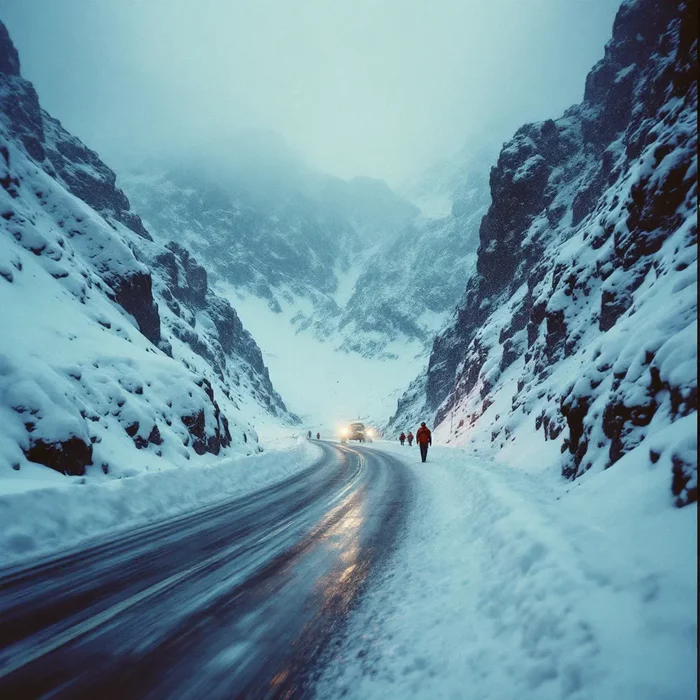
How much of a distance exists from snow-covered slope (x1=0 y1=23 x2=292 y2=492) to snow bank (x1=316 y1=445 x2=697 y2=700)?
865 centimetres

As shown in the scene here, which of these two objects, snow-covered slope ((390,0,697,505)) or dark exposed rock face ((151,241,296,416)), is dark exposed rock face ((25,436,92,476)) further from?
dark exposed rock face ((151,241,296,416))

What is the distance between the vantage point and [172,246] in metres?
78.9

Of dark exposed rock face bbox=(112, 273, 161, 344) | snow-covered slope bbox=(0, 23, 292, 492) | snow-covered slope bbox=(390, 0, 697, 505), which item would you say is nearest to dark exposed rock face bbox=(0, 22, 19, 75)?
snow-covered slope bbox=(0, 23, 292, 492)

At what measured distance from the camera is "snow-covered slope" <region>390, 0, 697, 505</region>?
5625 millimetres

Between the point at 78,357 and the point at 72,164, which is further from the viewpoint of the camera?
the point at 72,164

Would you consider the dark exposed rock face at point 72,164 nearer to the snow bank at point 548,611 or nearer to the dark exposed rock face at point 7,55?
the dark exposed rock face at point 7,55

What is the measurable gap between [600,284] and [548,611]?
15.9m

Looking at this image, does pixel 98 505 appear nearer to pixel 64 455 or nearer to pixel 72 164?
pixel 64 455

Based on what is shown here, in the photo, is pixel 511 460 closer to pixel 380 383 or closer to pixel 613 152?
pixel 613 152

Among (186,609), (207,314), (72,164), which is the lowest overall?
(186,609)

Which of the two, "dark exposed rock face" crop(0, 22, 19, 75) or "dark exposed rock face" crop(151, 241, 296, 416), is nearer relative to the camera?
"dark exposed rock face" crop(0, 22, 19, 75)

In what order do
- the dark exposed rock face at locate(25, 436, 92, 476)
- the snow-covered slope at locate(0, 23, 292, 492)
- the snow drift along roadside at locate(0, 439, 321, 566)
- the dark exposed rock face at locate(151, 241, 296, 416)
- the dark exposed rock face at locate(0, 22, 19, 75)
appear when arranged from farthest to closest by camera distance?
the dark exposed rock face at locate(151, 241, 296, 416) → the dark exposed rock face at locate(0, 22, 19, 75) → the snow-covered slope at locate(0, 23, 292, 492) → the dark exposed rock face at locate(25, 436, 92, 476) → the snow drift along roadside at locate(0, 439, 321, 566)

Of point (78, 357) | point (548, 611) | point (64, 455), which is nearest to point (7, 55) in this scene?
point (78, 357)

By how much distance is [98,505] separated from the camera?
6.70 m
